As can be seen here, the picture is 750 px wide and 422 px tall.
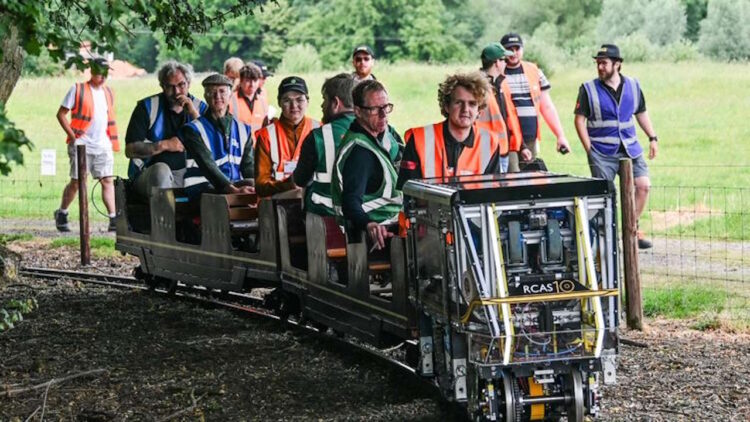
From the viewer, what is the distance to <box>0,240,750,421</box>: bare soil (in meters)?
8.98

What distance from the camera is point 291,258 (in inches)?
452

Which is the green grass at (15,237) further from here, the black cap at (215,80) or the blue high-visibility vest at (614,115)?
the blue high-visibility vest at (614,115)

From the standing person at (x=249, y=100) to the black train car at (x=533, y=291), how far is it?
775cm

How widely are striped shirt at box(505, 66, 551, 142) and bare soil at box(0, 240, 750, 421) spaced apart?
3.66 metres

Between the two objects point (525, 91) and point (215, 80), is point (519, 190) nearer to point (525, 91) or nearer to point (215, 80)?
point (215, 80)

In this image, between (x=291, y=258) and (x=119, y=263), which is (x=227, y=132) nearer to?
(x=291, y=258)

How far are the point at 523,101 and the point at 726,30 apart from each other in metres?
40.4

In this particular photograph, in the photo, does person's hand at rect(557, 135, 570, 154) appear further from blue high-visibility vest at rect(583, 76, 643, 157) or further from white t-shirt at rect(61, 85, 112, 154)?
white t-shirt at rect(61, 85, 112, 154)

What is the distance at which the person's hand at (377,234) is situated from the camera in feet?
31.3

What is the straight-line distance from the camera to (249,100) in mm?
15656

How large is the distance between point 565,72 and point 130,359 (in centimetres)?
3293

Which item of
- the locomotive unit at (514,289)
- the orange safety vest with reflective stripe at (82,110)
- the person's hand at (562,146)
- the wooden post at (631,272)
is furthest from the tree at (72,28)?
the orange safety vest with reflective stripe at (82,110)

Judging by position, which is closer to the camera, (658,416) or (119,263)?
(658,416)

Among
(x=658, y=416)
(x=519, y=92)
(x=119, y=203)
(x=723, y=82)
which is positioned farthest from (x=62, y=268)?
(x=723, y=82)
